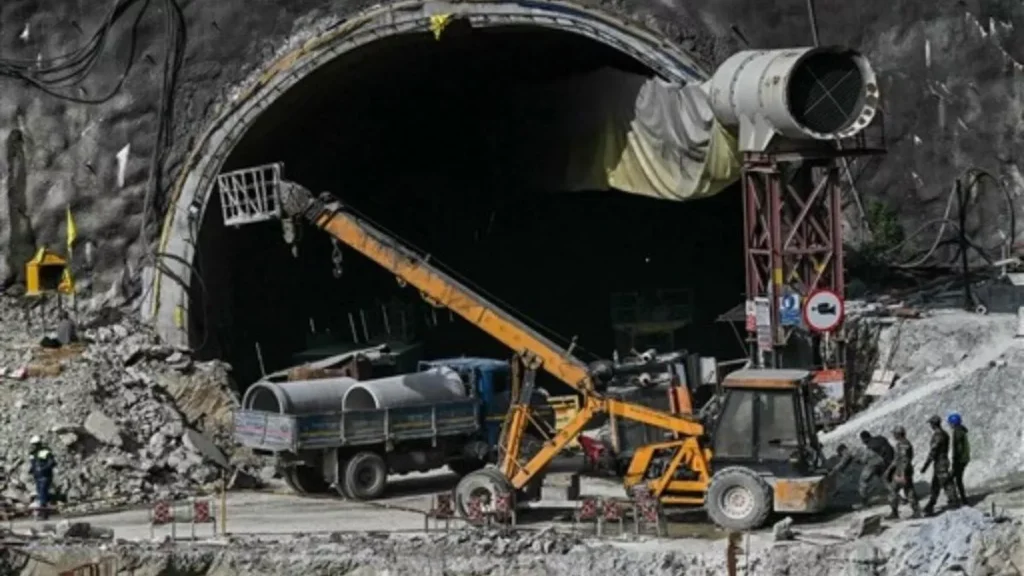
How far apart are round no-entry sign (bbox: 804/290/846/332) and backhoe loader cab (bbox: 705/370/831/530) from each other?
3442 mm

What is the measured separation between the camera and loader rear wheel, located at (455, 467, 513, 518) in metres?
26.6

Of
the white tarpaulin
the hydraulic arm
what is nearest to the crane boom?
the hydraulic arm

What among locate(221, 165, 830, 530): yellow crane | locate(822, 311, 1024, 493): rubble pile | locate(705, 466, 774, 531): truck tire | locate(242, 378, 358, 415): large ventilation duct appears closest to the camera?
locate(705, 466, 774, 531): truck tire

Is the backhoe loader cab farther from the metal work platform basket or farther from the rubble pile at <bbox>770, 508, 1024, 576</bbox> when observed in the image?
the metal work platform basket

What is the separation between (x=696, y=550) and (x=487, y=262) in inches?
822

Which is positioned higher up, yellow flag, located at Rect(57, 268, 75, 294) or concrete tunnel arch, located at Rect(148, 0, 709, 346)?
concrete tunnel arch, located at Rect(148, 0, 709, 346)

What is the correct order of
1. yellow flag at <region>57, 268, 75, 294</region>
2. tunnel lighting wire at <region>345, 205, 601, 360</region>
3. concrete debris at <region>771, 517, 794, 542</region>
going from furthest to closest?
1. tunnel lighting wire at <region>345, 205, 601, 360</region>
2. yellow flag at <region>57, 268, 75, 294</region>
3. concrete debris at <region>771, 517, 794, 542</region>

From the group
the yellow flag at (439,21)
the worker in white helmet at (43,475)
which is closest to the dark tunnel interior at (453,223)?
the yellow flag at (439,21)

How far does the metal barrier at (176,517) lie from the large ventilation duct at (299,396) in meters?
1.99

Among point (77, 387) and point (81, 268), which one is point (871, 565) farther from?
point (81, 268)

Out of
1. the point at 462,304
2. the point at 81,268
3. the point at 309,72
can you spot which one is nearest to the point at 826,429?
the point at 462,304

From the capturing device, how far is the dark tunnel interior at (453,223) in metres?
37.7

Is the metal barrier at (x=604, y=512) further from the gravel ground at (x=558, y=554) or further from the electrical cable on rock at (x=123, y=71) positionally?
the electrical cable on rock at (x=123, y=71)

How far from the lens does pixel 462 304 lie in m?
28.6
